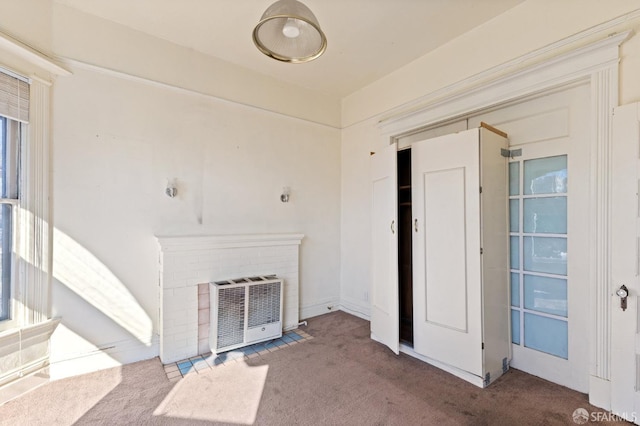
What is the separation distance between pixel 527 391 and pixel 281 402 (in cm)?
183

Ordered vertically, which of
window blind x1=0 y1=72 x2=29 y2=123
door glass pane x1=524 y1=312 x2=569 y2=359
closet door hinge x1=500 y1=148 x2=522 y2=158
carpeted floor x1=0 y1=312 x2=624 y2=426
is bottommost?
carpeted floor x1=0 y1=312 x2=624 y2=426

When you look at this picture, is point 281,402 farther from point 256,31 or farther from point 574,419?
point 256,31

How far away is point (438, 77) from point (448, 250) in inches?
71.4

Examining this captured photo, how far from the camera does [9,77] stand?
6.86 ft

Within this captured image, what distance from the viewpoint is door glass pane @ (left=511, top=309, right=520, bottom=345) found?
2525 millimetres

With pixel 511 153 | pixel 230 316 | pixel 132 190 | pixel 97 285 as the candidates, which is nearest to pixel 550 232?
pixel 511 153

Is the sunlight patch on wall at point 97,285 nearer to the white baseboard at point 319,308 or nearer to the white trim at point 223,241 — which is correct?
the white trim at point 223,241

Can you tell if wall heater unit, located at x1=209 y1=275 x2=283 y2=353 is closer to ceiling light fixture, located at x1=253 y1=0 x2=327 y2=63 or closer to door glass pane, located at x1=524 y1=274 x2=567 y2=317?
ceiling light fixture, located at x1=253 y1=0 x2=327 y2=63

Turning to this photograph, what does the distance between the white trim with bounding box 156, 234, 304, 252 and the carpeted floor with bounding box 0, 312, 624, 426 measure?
1.07 metres

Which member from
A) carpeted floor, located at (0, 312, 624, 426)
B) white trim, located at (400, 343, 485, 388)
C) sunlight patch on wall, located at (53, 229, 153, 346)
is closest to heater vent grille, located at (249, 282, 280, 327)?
carpeted floor, located at (0, 312, 624, 426)

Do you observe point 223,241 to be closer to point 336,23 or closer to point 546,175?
point 336,23

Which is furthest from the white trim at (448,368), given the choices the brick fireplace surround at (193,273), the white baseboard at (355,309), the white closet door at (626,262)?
the brick fireplace surround at (193,273)

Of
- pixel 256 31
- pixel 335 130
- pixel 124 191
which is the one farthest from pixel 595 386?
pixel 124 191

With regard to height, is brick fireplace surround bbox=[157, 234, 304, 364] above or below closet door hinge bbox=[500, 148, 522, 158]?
below
